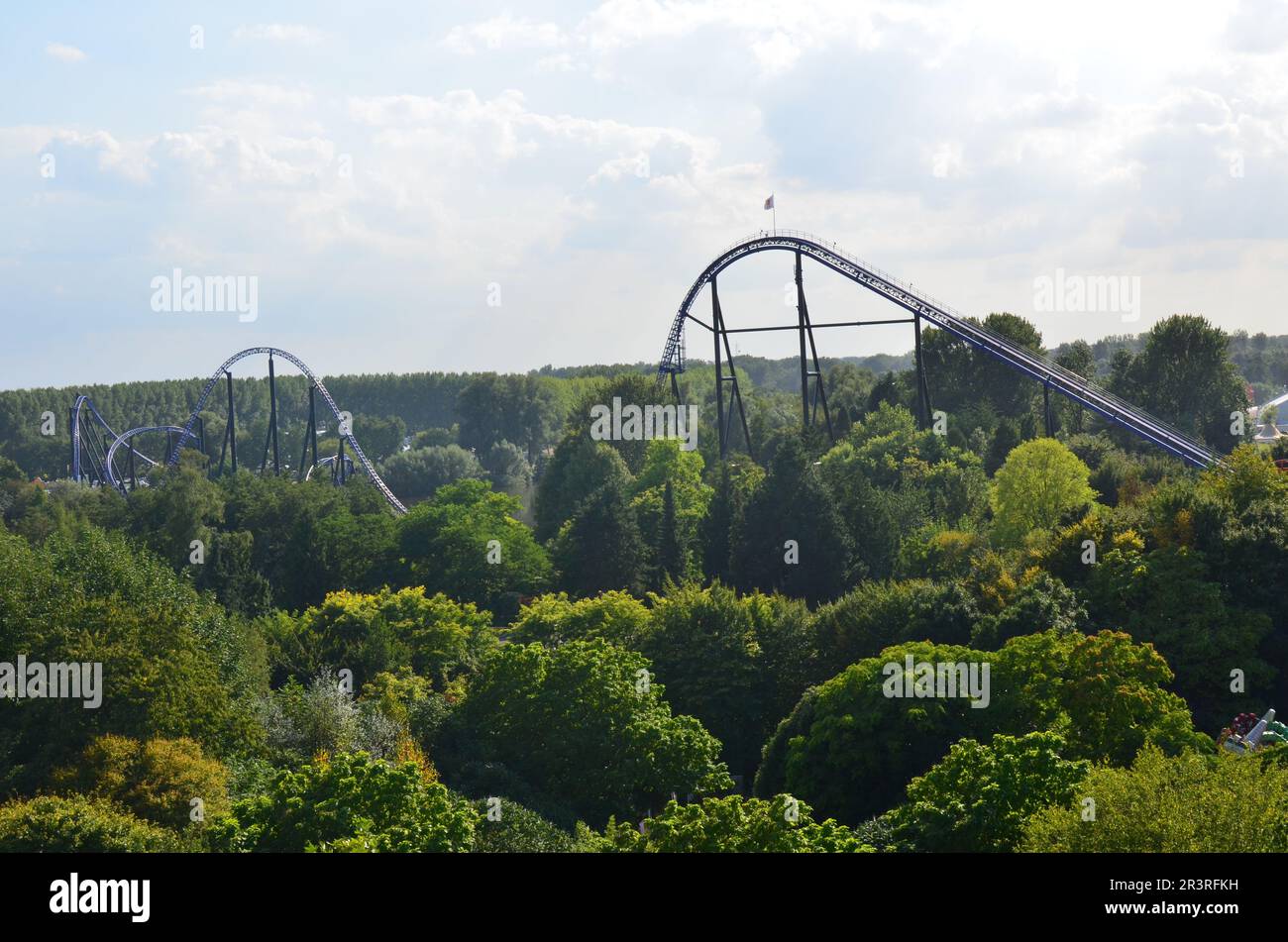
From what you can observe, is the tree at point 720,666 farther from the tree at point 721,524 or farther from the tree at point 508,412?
the tree at point 508,412

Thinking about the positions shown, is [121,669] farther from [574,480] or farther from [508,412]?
[508,412]

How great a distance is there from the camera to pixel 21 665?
27.9 m

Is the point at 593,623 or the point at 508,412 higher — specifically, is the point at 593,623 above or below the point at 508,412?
below

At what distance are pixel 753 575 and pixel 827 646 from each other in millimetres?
11449

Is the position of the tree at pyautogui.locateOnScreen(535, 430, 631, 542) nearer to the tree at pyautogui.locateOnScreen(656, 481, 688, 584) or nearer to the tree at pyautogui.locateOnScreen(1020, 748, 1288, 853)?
the tree at pyautogui.locateOnScreen(656, 481, 688, 584)

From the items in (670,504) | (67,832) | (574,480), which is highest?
(574,480)

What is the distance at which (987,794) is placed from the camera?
1903 centimetres

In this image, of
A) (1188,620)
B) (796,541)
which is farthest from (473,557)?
(1188,620)

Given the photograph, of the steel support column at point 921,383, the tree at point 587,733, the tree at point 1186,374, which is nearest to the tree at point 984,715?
the tree at point 587,733

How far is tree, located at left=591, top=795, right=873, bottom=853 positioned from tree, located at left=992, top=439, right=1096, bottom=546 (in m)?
24.3

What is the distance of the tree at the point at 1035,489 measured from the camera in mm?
41594

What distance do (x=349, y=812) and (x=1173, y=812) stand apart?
11.9m

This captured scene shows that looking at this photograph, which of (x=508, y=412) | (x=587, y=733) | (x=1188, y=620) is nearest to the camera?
(x=587, y=733)

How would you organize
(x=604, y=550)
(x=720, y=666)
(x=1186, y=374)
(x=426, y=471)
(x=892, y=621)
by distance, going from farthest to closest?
(x=426, y=471) → (x=1186, y=374) → (x=604, y=550) → (x=720, y=666) → (x=892, y=621)
